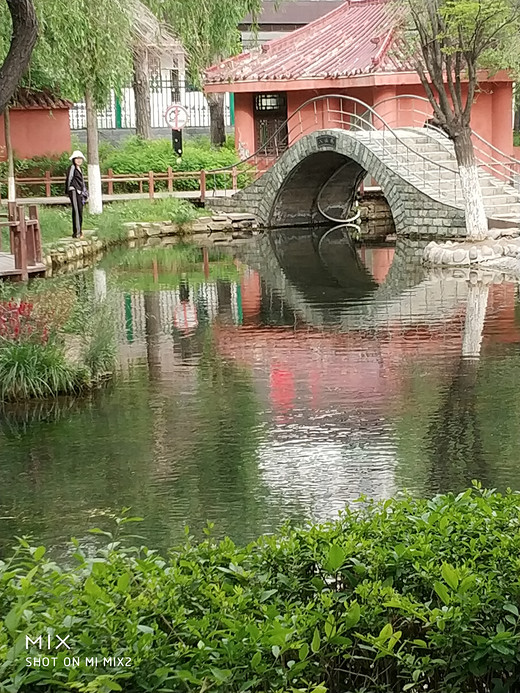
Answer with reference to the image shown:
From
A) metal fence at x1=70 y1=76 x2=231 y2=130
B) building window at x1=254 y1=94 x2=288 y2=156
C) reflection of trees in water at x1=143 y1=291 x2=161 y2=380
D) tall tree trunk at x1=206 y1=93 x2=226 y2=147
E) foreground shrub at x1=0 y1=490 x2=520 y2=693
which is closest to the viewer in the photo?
foreground shrub at x1=0 y1=490 x2=520 y2=693

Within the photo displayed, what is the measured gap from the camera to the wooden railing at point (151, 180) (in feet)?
98.6

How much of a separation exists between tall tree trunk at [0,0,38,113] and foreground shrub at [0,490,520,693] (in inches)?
305

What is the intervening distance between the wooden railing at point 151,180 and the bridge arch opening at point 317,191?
6.76 ft

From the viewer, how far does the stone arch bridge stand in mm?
24125

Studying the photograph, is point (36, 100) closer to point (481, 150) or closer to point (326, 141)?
point (326, 141)

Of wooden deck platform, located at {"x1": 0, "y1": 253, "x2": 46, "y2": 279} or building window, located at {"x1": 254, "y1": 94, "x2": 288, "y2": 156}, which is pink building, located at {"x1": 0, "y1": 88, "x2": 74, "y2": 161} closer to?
building window, located at {"x1": 254, "y1": 94, "x2": 288, "y2": 156}

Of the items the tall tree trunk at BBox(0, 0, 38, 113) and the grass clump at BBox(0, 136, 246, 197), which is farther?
the grass clump at BBox(0, 136, 246, 197)

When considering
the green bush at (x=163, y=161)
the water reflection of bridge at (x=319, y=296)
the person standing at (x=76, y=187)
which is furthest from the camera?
the green bush at (x=163, y=161)

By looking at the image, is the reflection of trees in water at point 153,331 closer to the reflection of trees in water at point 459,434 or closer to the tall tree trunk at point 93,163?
the reflection of trees in water at point 459,434

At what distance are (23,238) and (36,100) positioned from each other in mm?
15192

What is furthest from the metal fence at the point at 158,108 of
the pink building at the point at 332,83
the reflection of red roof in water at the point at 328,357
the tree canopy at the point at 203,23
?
the reflection of red roof in water at the point at 328,357

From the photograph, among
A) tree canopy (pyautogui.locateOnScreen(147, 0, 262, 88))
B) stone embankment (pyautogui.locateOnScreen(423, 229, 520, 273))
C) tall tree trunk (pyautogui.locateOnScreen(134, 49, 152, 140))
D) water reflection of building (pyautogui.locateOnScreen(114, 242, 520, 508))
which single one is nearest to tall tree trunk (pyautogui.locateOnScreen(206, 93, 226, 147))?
tall tree trunk (pyautogui.locateOnScreen(134, 49, 152, 140))

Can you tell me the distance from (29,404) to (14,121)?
2211 cm

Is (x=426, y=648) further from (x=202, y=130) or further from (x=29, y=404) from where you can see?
(x=202, y=130)
